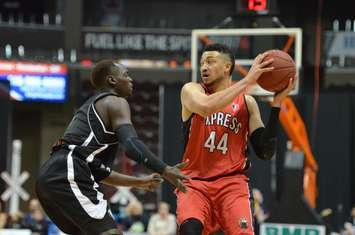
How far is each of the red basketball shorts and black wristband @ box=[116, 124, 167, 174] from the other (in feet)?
2.99

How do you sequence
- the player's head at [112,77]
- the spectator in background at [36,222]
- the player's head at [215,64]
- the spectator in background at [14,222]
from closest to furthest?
the player's head at [112,77], the player's head at [215,64], the spectator in background at [36,222], the spectator in background at [14,222]

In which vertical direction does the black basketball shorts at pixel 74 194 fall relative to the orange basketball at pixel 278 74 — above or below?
below

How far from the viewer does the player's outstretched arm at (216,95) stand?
6.17 m

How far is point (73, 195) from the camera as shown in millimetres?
5852

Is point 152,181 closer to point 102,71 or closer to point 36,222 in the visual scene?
point 102,71

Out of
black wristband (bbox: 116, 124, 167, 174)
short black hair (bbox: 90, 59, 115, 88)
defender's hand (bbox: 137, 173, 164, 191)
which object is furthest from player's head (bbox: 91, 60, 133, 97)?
defender's hand (bbox: 137, 173, 164, 191)

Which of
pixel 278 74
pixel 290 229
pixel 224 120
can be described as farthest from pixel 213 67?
pixel 290 229

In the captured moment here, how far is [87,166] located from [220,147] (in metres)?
1.17

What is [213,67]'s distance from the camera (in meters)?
6.61

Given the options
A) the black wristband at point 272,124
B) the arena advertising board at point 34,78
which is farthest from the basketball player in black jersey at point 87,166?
the arena advertising board at point 34,78

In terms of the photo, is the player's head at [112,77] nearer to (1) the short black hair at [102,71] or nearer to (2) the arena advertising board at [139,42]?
(1) the short black hair at [102,71]

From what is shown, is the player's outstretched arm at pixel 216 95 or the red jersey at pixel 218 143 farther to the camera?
the red jersey at pixel 218 143

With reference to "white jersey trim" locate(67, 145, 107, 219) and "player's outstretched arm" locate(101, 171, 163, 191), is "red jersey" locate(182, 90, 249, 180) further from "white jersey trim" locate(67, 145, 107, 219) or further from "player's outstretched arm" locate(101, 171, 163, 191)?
"white jersey trim" locate(67, 145, 107, 219)

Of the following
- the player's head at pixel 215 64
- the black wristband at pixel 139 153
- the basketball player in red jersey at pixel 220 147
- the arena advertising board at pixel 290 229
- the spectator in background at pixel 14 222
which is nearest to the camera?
the black wristband at pixel 139 153
